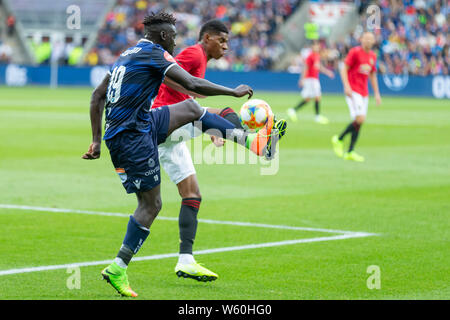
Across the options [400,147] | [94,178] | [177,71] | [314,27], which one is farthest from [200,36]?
[314,27]

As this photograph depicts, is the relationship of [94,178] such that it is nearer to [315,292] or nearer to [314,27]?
[315,292]

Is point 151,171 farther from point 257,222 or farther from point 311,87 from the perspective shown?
point 311,87

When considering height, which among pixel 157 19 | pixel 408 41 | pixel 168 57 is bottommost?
pixel 408 41

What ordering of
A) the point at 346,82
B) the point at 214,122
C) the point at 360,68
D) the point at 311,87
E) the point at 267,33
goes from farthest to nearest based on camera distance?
the point at 267,33
the point at 311,87
the point at 360,68
the point at 346,82
the point at 214,122

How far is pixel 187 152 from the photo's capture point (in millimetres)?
7348

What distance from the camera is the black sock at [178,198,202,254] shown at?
7059 mm

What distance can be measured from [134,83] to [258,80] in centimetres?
3871

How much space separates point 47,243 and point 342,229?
130 inches

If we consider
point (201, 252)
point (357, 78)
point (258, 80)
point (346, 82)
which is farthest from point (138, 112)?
point (258, 80)

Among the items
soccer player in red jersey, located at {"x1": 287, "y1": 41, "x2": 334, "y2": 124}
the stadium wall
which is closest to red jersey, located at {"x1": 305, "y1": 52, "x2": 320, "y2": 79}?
soccer player in red jersey, located at {"x1": 287, "y1": 41, "x2": 334, "y2": 124}

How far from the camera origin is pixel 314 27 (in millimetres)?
47969

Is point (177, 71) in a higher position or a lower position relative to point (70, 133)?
higher
